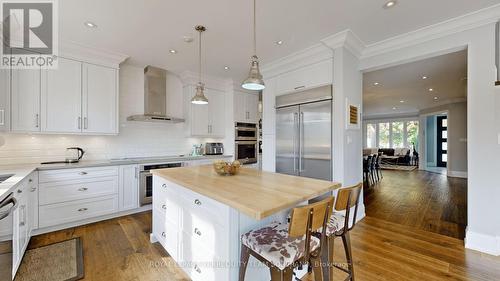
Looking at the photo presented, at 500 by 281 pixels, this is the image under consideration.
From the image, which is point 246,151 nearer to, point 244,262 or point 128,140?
point 128,140

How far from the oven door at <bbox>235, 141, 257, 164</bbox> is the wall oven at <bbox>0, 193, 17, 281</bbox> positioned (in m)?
3.48

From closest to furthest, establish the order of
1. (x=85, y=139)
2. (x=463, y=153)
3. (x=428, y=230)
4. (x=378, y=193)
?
1. (x=428, y=230)
2. (x=85, y=139)
3. (x=378, y=193)
4. (x=463, y=153)

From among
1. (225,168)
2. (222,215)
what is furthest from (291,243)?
(225,168)

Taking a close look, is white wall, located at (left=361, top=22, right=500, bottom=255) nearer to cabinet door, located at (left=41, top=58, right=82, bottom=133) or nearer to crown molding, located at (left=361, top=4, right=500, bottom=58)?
crown molding, located at (left=361, top=4, right=500, bottom=58)

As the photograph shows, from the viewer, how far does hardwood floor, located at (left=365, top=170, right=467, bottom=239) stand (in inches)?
117

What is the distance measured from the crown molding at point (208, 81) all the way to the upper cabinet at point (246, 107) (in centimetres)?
30

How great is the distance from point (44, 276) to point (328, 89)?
365 cm

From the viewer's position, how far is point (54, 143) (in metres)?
3.16

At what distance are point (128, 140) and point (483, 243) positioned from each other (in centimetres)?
505

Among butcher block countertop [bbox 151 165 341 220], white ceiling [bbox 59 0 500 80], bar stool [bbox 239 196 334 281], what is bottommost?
bar stool [bbox 239 196 334 281]

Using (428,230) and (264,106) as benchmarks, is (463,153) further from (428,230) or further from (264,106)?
(264,106)

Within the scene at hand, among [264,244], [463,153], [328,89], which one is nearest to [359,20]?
[328,89]

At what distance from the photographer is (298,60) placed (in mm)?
3295

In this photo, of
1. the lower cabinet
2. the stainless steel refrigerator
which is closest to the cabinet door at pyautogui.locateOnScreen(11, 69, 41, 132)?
the lower cabinet
